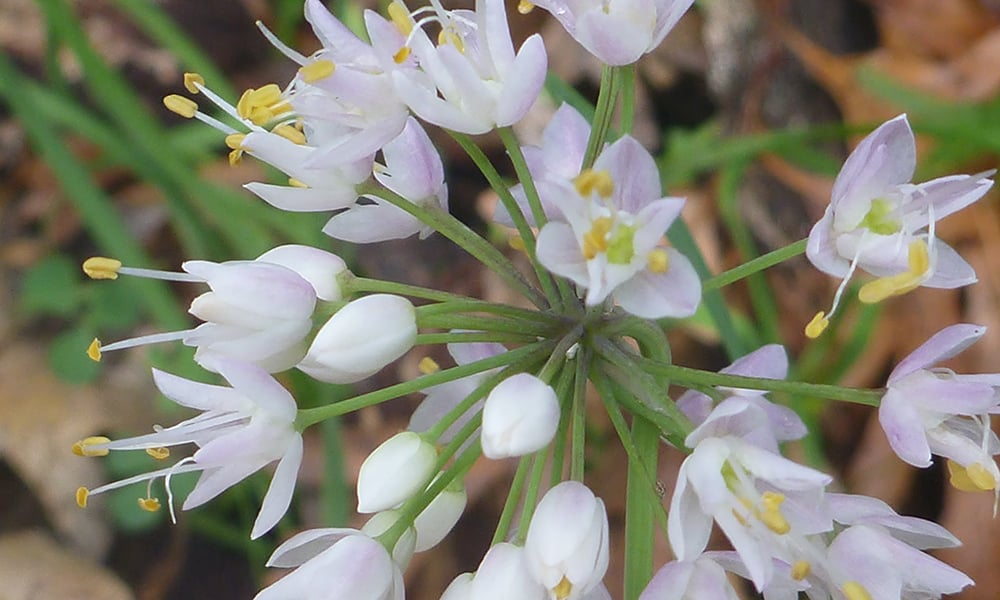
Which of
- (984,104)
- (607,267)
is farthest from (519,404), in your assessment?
(984,104)

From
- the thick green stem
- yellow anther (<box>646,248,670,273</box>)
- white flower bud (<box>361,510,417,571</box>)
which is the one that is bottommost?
white flower bud (<box>361,510,417,571</box>)

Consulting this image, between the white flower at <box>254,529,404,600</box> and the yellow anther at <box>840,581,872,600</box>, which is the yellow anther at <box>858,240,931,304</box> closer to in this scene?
the yellow anther at <box>840,581,872,600</box>

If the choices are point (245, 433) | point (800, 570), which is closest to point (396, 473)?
point (245, 433)

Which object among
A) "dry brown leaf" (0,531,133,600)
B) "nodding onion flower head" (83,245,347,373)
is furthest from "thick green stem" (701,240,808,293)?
"dry brown leaf" (0,531,133,600)

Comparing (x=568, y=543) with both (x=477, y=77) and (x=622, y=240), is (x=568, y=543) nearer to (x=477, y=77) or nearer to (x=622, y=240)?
(x=622, y=240)

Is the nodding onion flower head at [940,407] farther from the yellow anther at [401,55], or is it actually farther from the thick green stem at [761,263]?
the yellow anther at [401,55]

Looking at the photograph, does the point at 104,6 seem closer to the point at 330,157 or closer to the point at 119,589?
the point at 119,589

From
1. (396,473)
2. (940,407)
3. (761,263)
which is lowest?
(396,473)
